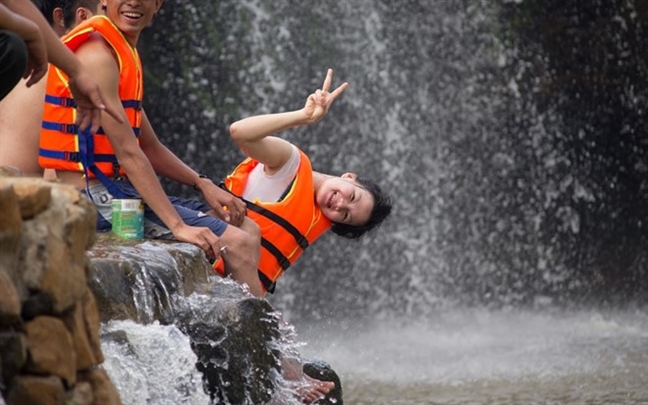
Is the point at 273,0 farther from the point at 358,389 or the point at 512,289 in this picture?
the point at 358,389

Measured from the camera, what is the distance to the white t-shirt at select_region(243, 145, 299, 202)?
16.8 ft

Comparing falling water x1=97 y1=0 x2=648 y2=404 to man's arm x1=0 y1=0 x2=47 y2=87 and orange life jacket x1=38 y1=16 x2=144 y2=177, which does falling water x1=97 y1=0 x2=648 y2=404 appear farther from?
man's arm x1=0 y1=0 x2=47 y2=87

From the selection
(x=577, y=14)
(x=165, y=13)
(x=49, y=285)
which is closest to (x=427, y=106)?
(x=577, y=14)

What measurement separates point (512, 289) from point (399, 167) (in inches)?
54.0

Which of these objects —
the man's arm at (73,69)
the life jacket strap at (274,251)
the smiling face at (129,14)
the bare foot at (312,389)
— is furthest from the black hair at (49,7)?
the bare foot at (312,389)

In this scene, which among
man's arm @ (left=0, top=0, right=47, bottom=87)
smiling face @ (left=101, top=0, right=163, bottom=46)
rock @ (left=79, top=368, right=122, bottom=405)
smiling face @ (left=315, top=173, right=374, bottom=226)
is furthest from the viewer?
smiling face @ (left=315, top=173, right=374, bottom=226)

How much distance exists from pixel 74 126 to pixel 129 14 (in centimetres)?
45

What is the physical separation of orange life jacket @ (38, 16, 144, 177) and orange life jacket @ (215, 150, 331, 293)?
2.24 ft

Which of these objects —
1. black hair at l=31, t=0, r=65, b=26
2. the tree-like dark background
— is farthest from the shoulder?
the tree-like dark background

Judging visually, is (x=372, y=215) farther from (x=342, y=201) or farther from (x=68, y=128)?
(x=68, y=128)

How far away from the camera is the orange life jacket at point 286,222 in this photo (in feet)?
16.7

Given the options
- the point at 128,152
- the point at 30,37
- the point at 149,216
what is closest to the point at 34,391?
the point at 30,37

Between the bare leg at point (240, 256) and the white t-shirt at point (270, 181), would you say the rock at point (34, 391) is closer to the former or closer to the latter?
the bare leg at point (240, 256)

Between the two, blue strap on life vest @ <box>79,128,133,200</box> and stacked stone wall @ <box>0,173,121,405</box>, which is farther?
blue strap on life vest @ <box>79,128,133,200</box>
